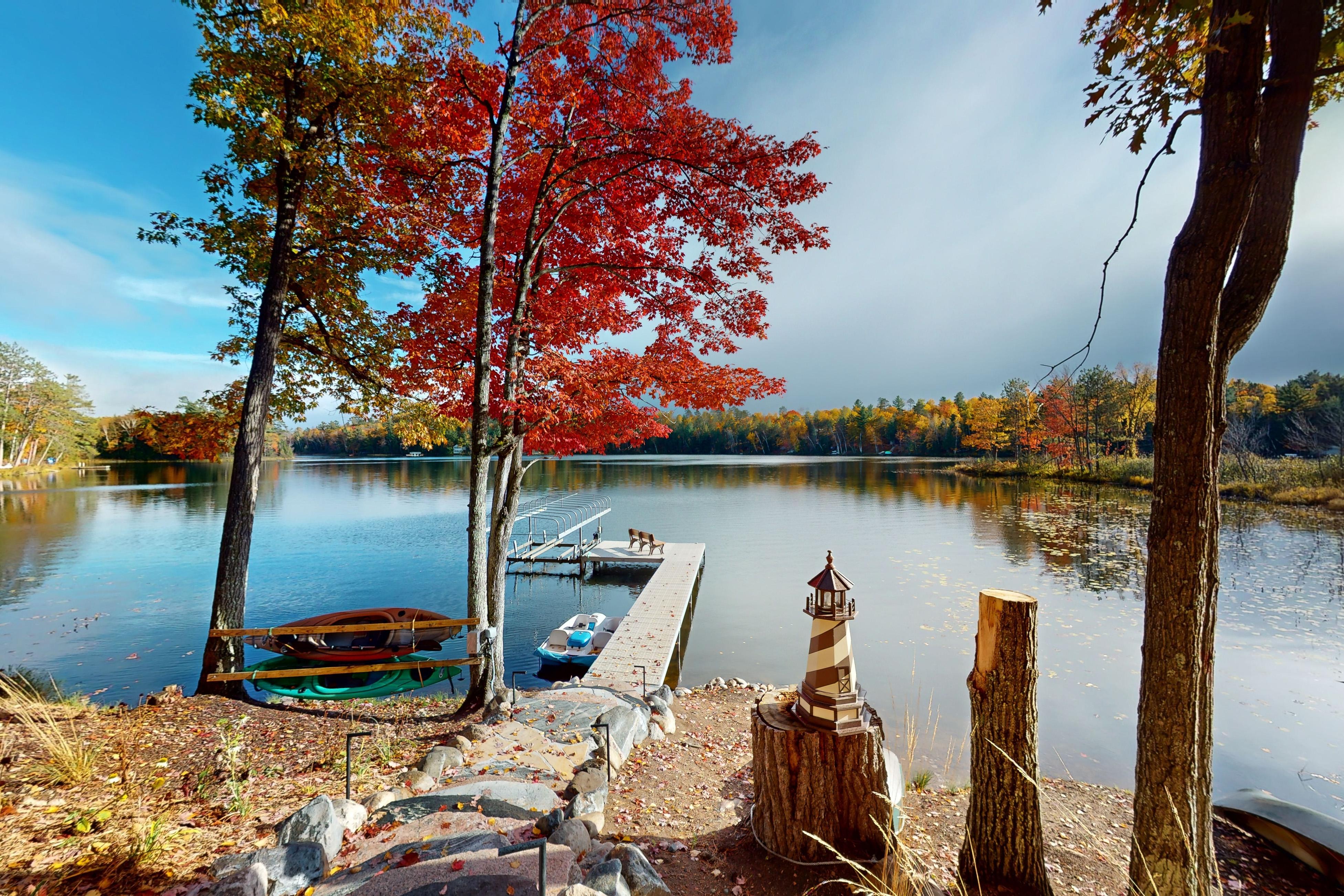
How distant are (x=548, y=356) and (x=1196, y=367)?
16.9ft

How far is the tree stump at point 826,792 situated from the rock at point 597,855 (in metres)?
0.88

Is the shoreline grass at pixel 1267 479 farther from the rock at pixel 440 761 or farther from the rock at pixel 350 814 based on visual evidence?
the rock at pixel 350 814

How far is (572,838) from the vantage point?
2717 millimetres

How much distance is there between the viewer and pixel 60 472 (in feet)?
158

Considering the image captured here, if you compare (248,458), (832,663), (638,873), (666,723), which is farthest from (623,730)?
(248,458)

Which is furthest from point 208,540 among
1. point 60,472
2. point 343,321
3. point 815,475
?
point 60,472

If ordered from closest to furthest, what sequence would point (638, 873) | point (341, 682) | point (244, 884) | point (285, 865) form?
point (244, 884) < point (285, 865) < point (638, 873) < point (341, 682)

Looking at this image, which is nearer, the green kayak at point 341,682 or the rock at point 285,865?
the rock at point 285,865

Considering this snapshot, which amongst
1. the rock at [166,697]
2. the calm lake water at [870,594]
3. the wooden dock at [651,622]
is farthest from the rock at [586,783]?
the rock at [166,697]

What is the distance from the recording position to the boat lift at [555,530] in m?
17.1

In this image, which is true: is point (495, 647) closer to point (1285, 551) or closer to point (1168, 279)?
point (1168, 279)

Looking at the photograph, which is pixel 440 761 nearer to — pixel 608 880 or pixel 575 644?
pixel 608 880

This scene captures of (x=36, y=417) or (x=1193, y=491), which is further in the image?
(x=36, y=417)

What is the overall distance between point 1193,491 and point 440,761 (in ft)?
15.2
